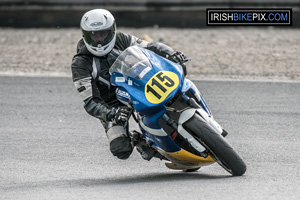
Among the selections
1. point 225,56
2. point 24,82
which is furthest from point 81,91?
point 225,56

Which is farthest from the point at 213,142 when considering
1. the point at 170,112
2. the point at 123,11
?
the point at 123,11

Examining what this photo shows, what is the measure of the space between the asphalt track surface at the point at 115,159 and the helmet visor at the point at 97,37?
4.32 ft

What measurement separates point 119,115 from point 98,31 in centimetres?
91

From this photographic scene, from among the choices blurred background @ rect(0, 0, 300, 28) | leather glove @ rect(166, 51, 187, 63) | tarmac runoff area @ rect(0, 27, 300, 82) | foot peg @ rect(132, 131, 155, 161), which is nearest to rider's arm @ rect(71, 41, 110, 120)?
foot peg @ rect(132, 131, 155, 161)

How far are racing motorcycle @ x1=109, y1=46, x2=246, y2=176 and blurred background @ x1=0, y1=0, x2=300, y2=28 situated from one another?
8.28m

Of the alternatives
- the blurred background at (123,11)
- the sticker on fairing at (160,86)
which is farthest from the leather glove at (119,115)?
the blurred background at (123,11)

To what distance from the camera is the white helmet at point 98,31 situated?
6.55m

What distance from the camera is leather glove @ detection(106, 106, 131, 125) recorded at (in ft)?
20.5

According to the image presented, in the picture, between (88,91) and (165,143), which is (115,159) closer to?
(88,91)

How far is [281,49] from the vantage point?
13.4m

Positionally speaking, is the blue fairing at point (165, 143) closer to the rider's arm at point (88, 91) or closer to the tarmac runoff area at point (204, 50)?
the rider's arm at point (88, 91)

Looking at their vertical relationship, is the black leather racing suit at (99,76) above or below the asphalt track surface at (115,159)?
above

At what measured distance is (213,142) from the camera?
18.7 feet

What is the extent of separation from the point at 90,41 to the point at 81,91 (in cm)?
50
